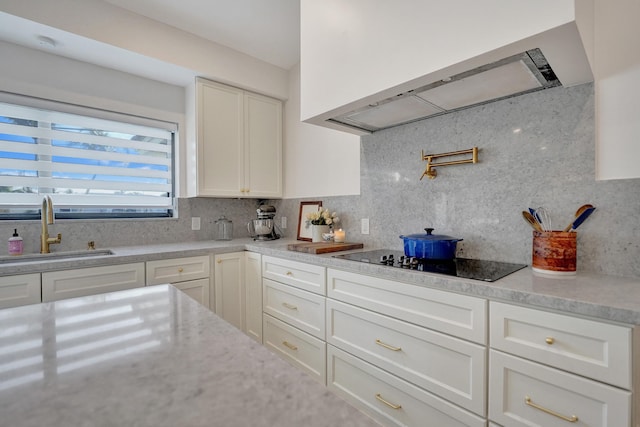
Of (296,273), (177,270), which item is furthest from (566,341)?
(177,270)

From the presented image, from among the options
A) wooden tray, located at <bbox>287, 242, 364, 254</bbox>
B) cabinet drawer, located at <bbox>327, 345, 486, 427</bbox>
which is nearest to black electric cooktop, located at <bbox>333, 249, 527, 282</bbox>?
wooden tray, located at <bbox>287, 242, 364, 254</bbox>

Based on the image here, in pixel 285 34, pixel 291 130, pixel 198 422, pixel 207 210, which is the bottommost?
pixel 198 422

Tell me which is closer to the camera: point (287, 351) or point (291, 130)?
point (287, 351)

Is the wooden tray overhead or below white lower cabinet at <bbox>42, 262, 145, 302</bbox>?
overhead

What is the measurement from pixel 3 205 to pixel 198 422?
2545mm

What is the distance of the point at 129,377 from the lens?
517 mm

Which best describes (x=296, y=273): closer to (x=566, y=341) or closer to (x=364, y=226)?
(x=364, y=226)

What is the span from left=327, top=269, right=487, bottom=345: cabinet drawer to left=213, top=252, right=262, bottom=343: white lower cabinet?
865 mm

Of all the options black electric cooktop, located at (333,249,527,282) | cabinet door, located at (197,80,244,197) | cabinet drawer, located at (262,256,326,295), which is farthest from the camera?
cabinet door, located at (197,80,244,197)

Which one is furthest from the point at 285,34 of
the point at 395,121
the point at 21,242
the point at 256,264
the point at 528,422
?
the point at 528,422

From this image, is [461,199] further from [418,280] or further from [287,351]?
[287,351]

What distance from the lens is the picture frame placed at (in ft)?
9.02

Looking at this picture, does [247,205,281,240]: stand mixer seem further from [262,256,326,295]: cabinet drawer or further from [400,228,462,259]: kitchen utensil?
[400,228,462,259]: kitchen utensil

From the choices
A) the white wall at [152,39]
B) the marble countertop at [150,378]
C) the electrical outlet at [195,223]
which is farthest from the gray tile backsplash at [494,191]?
the marble countertop at [150,378]
